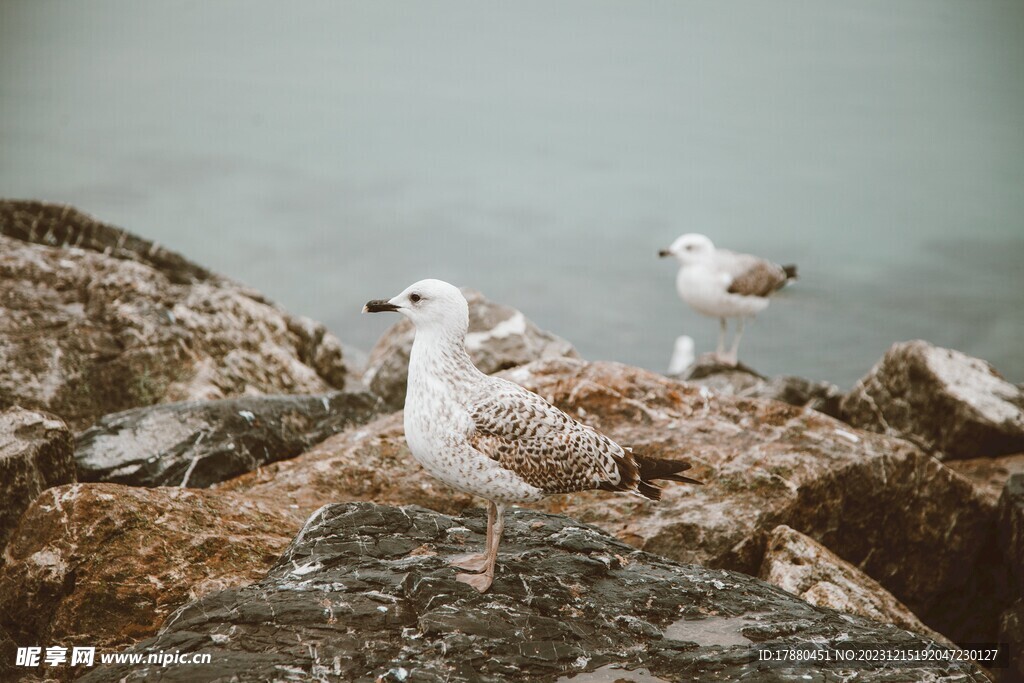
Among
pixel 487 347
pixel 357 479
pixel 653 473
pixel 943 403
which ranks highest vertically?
pixel 487 347

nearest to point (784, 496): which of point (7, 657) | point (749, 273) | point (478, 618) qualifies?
point (478, 618)

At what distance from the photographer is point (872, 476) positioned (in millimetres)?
8320

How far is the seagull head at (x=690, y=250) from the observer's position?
54.4 ft

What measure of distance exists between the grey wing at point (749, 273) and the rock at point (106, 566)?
11.9m

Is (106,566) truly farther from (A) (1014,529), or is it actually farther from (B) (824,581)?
(A) (1014,529)

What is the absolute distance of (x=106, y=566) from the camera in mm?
5820

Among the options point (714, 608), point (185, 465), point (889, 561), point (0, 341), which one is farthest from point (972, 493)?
point (0, 341)

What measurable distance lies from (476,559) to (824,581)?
3.06m

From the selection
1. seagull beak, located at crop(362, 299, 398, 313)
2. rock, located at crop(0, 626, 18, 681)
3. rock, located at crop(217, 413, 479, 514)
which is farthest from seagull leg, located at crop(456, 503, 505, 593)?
rock, located at crop(0, 626, 18, 681)

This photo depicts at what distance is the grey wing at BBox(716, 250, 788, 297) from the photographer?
642 inches

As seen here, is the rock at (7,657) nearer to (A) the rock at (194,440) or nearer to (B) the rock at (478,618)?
(B) the rock at (478,618)

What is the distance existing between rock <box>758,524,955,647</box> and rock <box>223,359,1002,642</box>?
15.9 inches

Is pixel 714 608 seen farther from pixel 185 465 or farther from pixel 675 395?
pixel 185 465

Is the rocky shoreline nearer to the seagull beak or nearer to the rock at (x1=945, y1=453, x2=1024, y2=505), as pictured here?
the rock at (x1=945, y1=453, x2=1024, y2=505)
